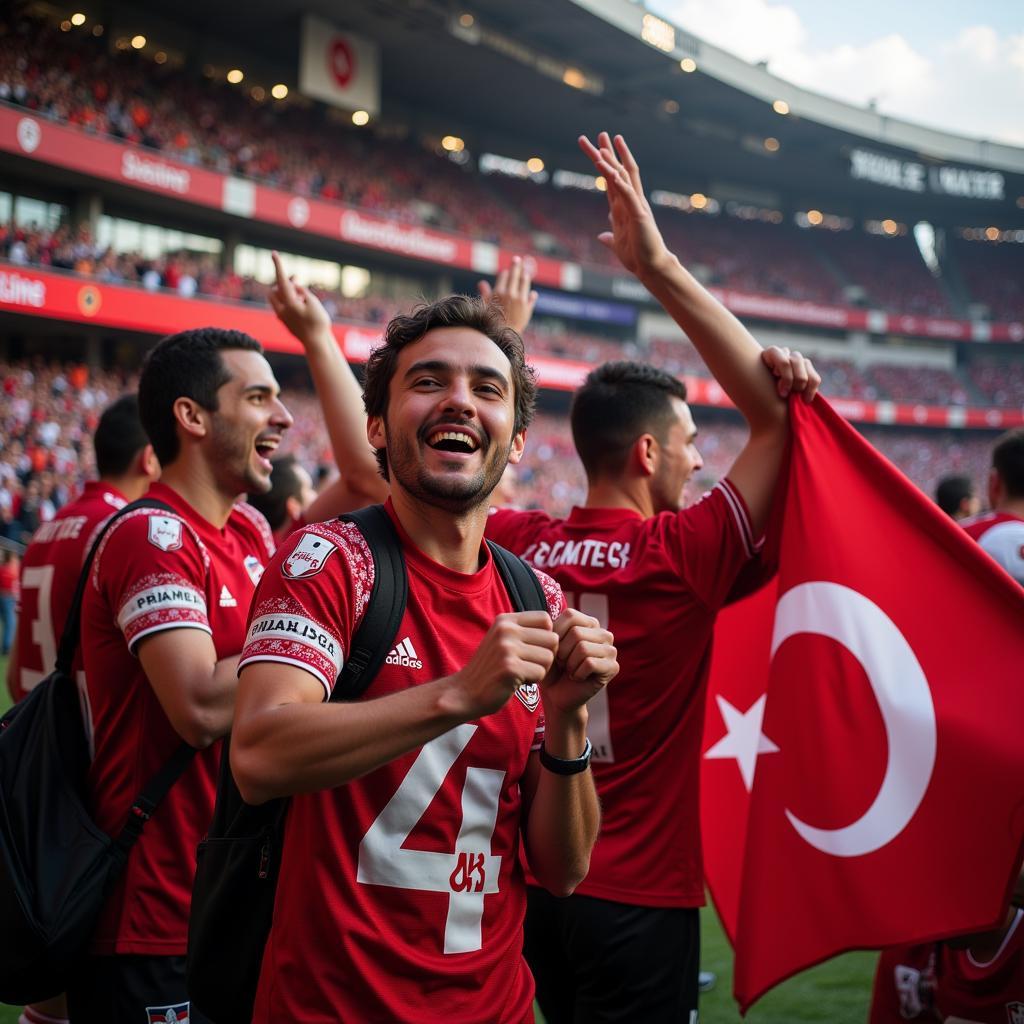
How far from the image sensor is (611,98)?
105 ft

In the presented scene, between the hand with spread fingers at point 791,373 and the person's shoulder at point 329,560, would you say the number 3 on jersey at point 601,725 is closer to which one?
the hand with spread fingers at point 791,373

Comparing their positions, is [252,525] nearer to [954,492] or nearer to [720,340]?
[720,340]

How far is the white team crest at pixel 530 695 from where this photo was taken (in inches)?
76.7

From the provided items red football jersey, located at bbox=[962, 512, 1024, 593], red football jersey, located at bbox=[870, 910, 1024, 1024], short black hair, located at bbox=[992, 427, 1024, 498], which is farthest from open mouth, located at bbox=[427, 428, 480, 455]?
short black hair, located at bbox=[992, 427, 1024, 498]

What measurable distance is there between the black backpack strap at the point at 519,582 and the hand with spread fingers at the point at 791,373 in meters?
0.93

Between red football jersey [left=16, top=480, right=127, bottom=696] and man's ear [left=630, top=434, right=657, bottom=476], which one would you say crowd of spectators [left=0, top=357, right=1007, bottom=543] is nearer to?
red football jersey [left=16, top=480, right=127, bottom=696]

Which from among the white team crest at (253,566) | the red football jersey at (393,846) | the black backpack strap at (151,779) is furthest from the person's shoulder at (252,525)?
the red football jersey at (393,846)

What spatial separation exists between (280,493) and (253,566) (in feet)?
6.37

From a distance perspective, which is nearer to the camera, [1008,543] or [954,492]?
[1008,543]

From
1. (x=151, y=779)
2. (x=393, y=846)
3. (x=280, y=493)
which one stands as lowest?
(x=151, y=779)

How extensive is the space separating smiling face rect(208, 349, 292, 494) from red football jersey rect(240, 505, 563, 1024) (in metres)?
1.10

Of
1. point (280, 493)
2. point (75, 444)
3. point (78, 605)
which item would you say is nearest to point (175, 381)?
point (78, 605)

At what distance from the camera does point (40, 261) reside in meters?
20.7

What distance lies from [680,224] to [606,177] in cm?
4141
